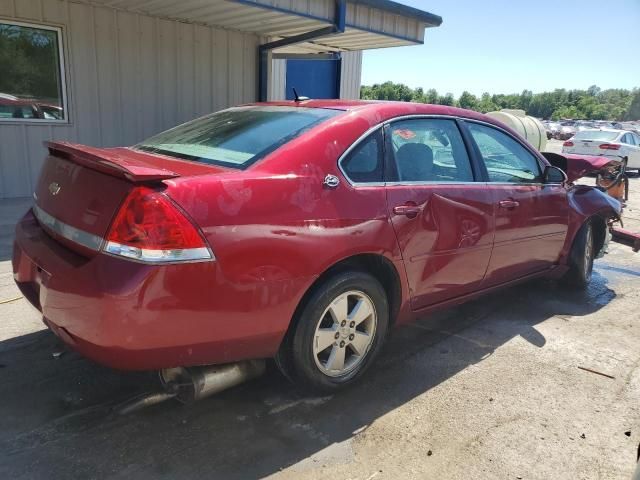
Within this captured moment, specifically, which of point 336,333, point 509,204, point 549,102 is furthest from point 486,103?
point 336,333

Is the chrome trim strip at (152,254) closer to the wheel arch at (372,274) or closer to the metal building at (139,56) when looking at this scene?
the wheel arch at (372,274)

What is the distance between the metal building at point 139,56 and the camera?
703 cm

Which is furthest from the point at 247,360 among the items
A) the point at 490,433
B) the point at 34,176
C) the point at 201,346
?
the point at 34,176

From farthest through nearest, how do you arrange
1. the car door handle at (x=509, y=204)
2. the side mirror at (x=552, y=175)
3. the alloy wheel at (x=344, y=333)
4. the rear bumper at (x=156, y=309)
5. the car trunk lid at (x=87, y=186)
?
the side mirror at (x=552, y=175) < the car door handle at (x=509, y=204) < the alloy wheel at (x=344, y=333) < the car trunk lid at (x=87, y=186) < the rear bumper at (x=156, y=309)

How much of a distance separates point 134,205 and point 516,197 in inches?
111

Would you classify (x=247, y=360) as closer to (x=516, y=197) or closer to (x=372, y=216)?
(x=372, y=216)

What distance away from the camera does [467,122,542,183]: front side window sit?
385 cm

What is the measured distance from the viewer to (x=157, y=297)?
7.19 feet

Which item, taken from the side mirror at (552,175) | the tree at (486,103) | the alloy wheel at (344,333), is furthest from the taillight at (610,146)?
the tree at (486,103)

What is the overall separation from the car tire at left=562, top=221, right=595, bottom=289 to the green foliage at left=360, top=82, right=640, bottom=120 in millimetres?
86514

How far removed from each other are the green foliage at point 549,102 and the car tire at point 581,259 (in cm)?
8651

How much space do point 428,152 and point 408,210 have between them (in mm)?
575

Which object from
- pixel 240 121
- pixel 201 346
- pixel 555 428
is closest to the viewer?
pixel 201 346

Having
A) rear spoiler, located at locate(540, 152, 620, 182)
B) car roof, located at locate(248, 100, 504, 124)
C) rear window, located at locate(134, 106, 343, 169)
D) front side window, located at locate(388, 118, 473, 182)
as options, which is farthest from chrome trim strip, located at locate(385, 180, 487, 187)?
rear spoiler, located at locate(540, 152, 620, 182)
